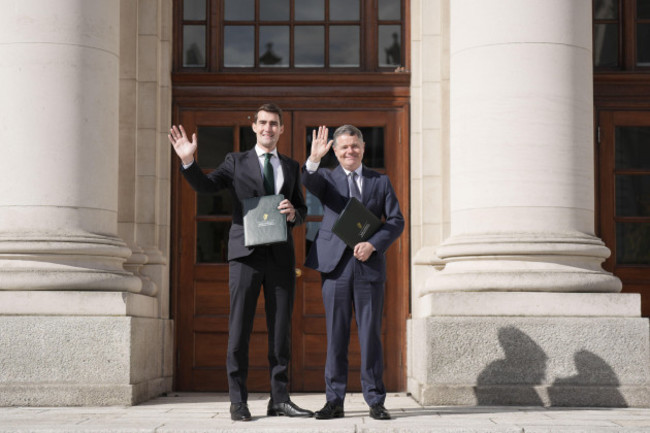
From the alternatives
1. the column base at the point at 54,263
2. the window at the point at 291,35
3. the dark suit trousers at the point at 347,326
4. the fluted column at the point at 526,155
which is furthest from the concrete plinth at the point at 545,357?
the window at the point at 291,35

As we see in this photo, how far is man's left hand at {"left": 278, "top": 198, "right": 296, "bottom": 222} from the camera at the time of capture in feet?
26.1

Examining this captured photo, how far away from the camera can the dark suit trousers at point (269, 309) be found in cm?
808

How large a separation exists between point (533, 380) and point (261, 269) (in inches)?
107

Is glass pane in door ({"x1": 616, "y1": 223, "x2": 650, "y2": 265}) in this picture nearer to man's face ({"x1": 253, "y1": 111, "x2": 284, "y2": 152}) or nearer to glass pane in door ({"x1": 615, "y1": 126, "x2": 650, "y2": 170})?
glass pane in door ({"x1": 615, "y1": 126, "x2": 650, "y2": 170})

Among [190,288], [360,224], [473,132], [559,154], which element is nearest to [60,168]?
[190,288]

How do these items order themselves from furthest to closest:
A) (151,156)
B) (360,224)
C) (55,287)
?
(151,156) → (55,287) → (360,224)

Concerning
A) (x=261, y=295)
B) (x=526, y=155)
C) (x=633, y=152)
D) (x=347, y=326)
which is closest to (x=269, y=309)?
(x=347, y=326)

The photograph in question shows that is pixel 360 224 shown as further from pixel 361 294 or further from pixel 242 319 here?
pixel 242 319

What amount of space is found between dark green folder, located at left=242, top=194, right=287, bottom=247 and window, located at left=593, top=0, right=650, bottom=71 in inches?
204

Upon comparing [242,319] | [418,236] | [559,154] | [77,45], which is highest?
[77,45]

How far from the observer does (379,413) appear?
7.88 meters

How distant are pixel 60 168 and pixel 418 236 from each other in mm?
3865

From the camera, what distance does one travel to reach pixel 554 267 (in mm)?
9469

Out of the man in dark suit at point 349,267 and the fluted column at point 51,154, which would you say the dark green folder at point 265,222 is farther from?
the fluted column at point 51,154
